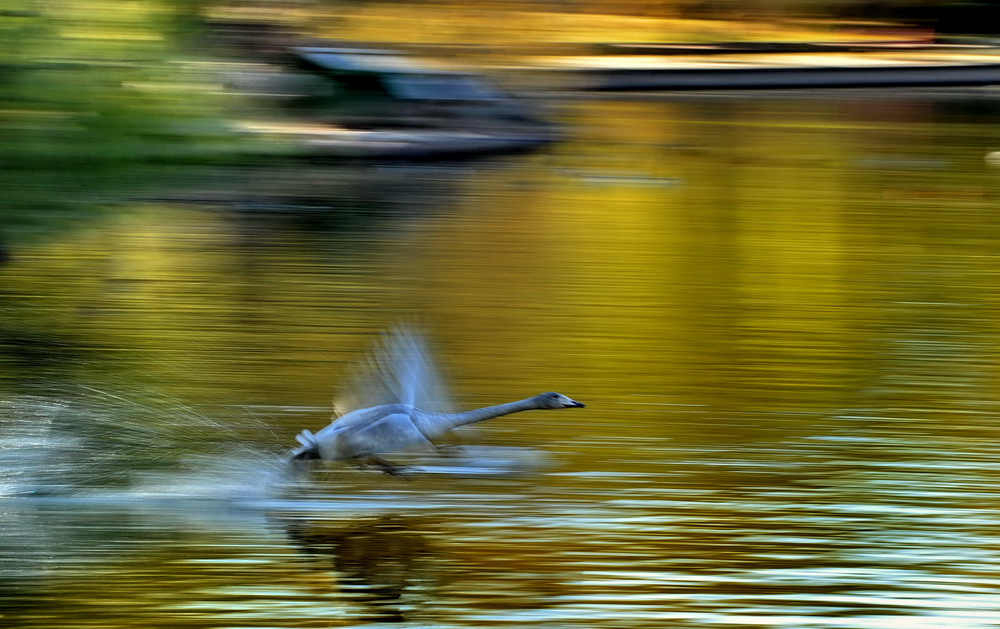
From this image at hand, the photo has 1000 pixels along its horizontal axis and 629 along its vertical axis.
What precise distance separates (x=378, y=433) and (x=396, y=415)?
9cm

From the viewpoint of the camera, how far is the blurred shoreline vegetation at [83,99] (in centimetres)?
959

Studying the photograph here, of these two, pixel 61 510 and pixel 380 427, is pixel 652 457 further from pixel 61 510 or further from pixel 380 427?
pixel 61 510

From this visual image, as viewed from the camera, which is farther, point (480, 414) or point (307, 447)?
point (480, 414)

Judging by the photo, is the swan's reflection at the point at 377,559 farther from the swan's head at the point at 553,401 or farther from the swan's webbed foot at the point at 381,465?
the swan's head at the point at 553,401

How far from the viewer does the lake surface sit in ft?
15.9

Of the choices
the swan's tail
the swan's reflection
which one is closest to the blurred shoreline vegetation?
the swan's tail

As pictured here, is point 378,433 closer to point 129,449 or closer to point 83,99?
point 129,449

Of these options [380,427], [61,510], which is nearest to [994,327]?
[380,427]

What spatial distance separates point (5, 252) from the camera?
32.9 feet

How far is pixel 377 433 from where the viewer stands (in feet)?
18.2

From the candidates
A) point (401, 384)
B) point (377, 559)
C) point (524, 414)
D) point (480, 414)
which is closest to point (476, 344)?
point (524, 414)

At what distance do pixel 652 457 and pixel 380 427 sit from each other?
1117mm

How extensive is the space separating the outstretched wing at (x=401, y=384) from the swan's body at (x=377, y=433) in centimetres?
19

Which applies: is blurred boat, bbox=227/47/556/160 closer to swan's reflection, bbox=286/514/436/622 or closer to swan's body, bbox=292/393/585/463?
swan's body, bbox=292/393/585/463
